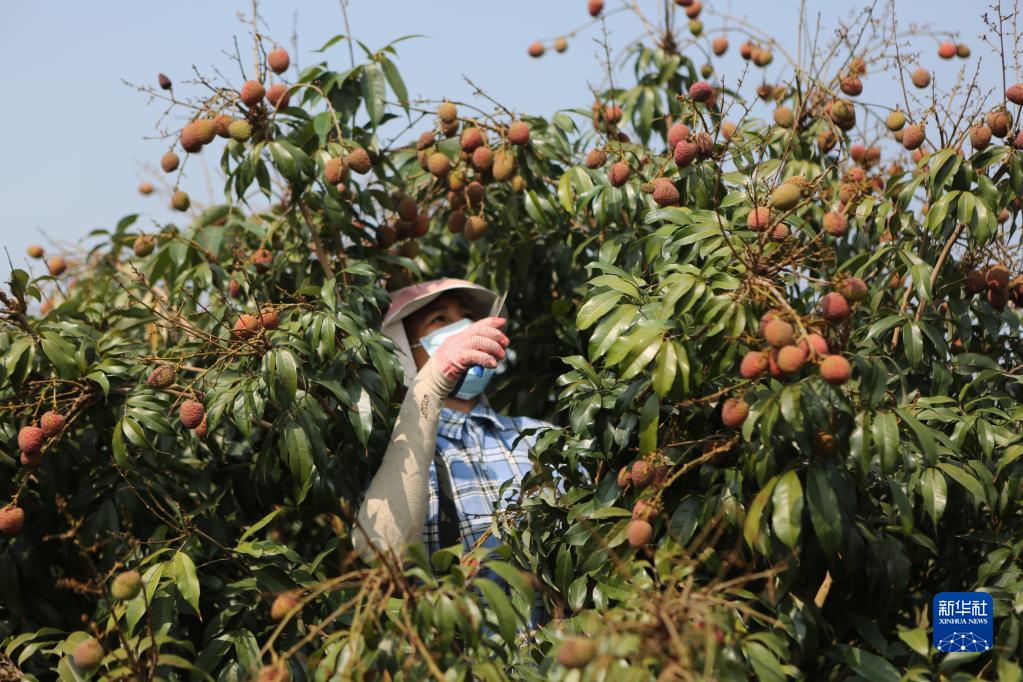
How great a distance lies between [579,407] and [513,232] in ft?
4.27

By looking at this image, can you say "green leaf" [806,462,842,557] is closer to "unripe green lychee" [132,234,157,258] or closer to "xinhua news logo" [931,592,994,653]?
"xinhua news logo" [931,592,994,653]

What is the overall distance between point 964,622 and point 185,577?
1640 millimetres

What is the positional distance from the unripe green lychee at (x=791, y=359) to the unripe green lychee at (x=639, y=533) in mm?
468

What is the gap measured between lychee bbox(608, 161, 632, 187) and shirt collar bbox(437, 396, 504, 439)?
77 centimetres

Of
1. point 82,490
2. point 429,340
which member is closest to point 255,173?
point 429,340

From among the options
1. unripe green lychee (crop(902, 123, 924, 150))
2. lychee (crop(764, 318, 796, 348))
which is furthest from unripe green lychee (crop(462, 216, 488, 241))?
lychee (crop(764, 318, 796, 348))

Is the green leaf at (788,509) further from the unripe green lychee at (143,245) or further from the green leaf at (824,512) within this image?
the unripe green lychee at (143,245)

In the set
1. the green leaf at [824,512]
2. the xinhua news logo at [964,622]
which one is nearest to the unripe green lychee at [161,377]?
the green leaf at [824,512]

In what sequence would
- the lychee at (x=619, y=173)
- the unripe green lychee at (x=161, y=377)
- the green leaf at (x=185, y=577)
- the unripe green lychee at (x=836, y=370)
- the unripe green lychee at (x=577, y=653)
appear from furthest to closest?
the lychee at (x=619, y=173) < the unripe green lychee at (x=161, y=377) < the green leaf at (x=185, y=577) < the unripe green lychee at (x=836, y=370) < the unripe green lychee at (x=577, y=653)

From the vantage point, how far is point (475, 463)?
10.8 ft

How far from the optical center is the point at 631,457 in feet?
8.80

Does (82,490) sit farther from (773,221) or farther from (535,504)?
(773,221)

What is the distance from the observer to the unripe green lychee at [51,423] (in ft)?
8.68

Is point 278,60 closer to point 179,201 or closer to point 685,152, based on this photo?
point 179,201
